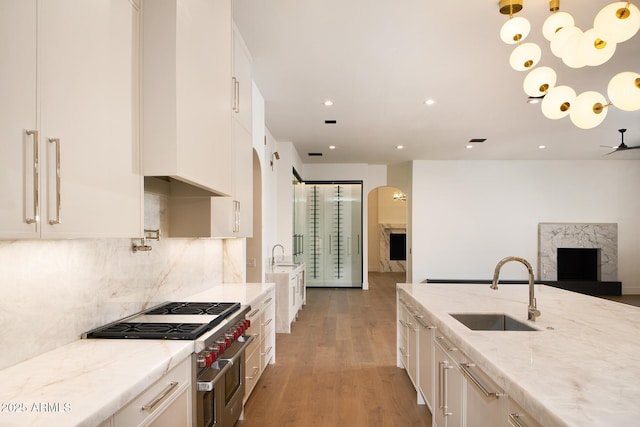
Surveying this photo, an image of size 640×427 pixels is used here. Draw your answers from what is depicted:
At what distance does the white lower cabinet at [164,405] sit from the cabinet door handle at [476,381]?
124 cm

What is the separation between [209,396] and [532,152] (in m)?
8.03

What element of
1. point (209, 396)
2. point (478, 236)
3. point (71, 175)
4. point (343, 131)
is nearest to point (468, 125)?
point (343, 131)

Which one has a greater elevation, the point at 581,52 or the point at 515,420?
the point at 581,52

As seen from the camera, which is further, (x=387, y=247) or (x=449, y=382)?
(x=387, y=247)

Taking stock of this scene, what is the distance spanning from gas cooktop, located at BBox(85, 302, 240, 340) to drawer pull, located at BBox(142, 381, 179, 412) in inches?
9.7

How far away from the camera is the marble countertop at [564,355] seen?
1.15m

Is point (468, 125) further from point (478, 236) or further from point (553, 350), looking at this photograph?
point (553, 350)

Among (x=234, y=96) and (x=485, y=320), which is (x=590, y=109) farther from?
(x=234, y=96)

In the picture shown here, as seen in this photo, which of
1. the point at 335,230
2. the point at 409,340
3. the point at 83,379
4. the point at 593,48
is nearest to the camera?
the point at 83,379

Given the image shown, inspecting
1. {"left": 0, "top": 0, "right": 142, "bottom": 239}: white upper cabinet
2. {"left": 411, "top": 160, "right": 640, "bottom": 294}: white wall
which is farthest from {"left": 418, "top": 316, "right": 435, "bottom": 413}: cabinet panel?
{"left": 411, "top": 160, "right": 640, "bottom": 294}: white wall

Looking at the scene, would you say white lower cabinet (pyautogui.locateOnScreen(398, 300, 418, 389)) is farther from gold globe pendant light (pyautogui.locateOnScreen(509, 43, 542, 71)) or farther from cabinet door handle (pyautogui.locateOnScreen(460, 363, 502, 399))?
gold globe pendant light (pyautogui.locateOnScreen(509, 43, 542, 71))

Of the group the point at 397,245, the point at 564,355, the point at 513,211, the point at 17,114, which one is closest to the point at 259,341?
the point at 564,355

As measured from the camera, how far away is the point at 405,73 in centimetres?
402

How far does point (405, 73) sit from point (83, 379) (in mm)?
3651
